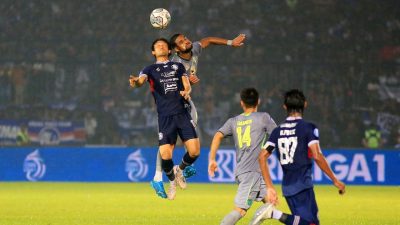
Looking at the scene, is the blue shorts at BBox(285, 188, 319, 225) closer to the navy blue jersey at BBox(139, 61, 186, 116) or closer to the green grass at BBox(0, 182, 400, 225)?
the navy blue jersey at BBox(139, 61, 186, 116)

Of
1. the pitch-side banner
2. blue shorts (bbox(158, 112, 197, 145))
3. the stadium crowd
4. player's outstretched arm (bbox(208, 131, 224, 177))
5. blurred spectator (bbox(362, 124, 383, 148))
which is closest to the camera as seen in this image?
player's outstretched arm (bbox(208, 131, 224, 177))

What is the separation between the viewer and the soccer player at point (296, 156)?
8.54 m

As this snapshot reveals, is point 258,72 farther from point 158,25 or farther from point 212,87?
point 158,25

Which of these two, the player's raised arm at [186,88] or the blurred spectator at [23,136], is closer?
the player's raised arm at [186,88]

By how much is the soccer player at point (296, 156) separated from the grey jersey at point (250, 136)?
1116mm

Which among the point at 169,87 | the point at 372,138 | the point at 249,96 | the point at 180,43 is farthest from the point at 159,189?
the point at 372,138

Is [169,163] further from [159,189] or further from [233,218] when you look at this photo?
[233,218]

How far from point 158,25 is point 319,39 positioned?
1405 centimetres

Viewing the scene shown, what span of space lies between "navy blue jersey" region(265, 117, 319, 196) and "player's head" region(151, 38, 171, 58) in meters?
3.89

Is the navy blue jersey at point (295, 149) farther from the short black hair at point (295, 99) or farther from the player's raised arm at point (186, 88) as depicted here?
the player's raised arm at point (186, 88)

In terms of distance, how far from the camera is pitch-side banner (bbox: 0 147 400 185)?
23016mm

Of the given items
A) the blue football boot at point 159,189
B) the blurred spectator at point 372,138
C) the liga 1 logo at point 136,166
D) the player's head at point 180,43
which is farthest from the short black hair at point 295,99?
the blurred spectator at point 372,138

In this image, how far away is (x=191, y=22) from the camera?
2727cm

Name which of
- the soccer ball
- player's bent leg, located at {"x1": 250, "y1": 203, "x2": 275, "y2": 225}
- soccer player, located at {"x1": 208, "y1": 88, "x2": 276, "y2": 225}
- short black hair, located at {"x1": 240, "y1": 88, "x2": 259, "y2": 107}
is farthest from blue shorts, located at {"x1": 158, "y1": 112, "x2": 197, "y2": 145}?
player's bent leg, located at {"x1": 250, "y1": 203, "x2": 275, "y2": 225}
